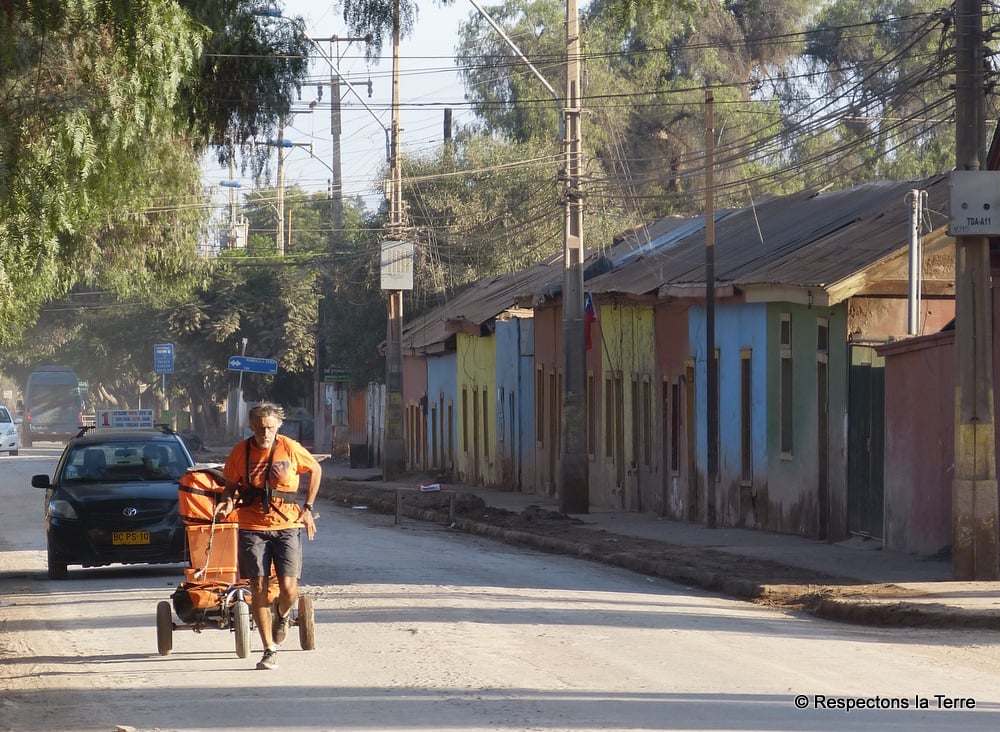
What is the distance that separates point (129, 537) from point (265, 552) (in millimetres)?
6386

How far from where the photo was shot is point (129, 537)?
52.0 feet

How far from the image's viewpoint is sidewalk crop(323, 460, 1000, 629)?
1298 cm

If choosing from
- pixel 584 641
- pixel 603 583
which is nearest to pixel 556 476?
pixel 603 583

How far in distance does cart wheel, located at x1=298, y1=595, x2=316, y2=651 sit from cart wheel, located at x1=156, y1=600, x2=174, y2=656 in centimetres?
88

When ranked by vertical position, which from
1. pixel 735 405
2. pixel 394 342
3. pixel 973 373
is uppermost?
pixel 394 342

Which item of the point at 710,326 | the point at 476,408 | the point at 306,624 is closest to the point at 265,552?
the point at 306,624

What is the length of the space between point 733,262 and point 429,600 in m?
13.8

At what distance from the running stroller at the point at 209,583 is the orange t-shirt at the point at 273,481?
19cm

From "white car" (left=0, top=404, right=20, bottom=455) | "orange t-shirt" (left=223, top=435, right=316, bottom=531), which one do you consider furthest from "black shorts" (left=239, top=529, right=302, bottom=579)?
"white car" (left=0, top=404, right=20, bottom=455)

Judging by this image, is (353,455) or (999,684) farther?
(353,455)

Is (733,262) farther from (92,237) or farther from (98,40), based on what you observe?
(98,40)

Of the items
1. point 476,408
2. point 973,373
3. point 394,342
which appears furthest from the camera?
point 476,408

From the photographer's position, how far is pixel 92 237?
2197 cm

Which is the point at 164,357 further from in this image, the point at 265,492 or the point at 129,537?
the point at 265,492
